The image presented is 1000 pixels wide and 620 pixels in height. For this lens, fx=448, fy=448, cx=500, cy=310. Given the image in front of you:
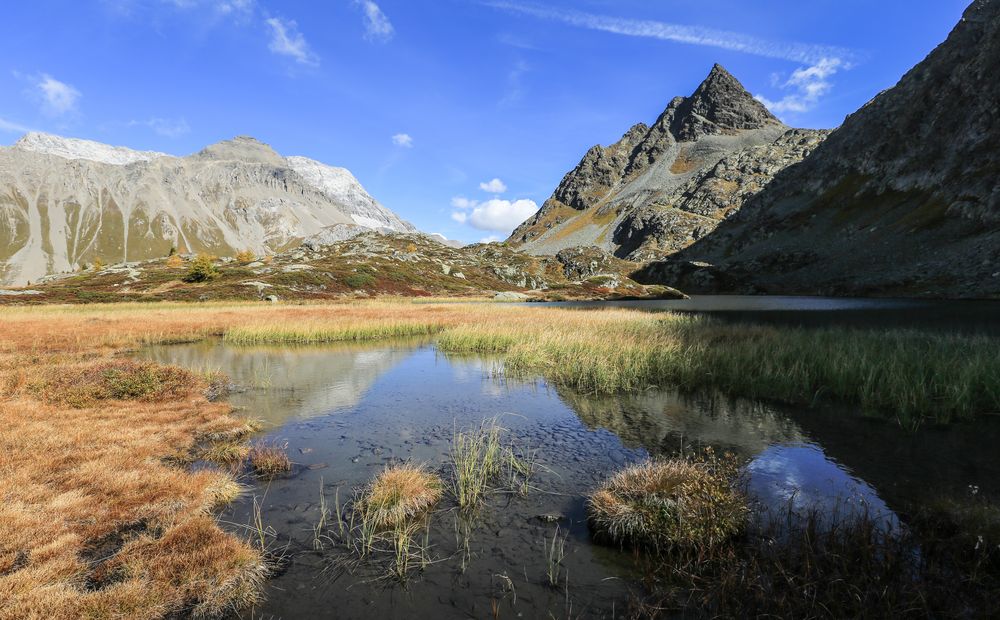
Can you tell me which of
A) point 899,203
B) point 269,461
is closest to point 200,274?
point 269,461

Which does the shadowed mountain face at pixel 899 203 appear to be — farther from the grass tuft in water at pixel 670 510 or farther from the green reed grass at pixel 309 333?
the grass tuft in water at pixel 670 510

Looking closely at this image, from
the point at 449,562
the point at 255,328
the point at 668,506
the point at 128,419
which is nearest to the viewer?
the point at 449,562

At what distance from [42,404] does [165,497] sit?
940cm

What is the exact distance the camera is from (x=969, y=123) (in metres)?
101

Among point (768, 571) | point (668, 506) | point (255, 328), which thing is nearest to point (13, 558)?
point (668, 506)

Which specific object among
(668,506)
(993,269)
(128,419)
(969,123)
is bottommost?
(128,419)

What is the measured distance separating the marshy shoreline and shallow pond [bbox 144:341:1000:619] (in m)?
0.64

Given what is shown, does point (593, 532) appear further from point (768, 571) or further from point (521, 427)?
point (521, 427)

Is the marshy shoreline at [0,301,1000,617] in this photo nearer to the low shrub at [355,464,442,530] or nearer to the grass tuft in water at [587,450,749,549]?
the grass tuft in water at [587,450,749,549]

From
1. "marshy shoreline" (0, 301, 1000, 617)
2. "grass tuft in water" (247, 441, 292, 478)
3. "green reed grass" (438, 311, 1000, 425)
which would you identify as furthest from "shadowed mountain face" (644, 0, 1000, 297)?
"grass tuft in water" (247, 441, 292, 478)

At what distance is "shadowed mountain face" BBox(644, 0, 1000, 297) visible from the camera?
265 feet

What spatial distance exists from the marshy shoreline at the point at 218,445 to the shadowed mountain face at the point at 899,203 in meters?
73.2

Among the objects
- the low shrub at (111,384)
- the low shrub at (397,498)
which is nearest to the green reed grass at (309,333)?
the low shrub at (111,384)

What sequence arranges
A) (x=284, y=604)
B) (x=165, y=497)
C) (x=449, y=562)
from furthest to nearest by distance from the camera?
(x=165, y=497), (x=449, y=562), (x=284, y=604)
